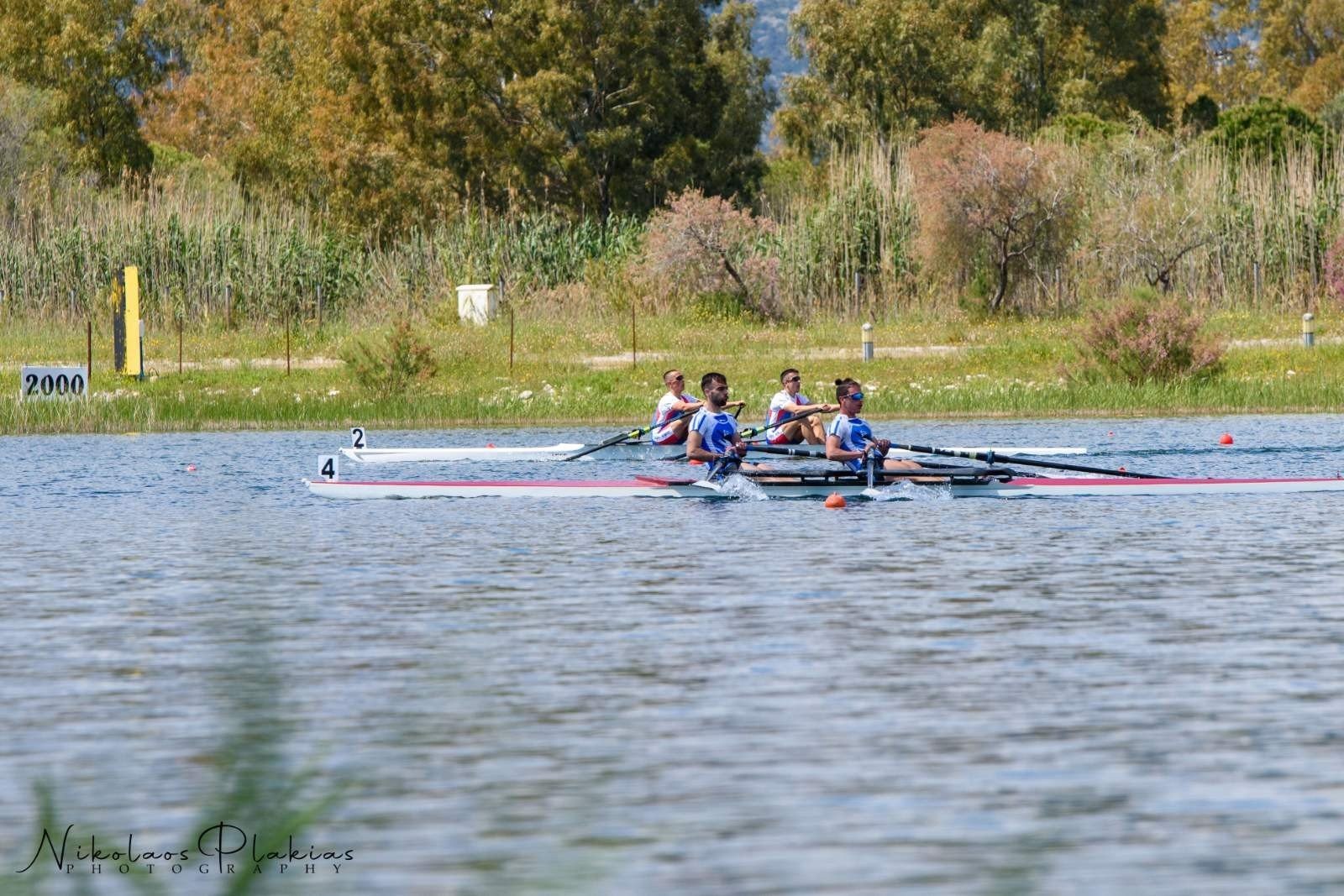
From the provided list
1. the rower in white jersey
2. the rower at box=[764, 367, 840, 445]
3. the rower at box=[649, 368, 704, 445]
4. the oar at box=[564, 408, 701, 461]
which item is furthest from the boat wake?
the rower at box=[649, 368, 704, 445]

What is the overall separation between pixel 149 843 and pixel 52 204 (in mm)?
54889

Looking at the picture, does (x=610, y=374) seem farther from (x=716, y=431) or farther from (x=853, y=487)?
(x=853, y=487)

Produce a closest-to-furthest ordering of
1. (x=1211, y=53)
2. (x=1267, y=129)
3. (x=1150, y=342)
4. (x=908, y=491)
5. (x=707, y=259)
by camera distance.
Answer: (x=908, y=491), (x=1150, y=342), (x=707, y=259), (x=1267, y=129), (x=1211, y=53)

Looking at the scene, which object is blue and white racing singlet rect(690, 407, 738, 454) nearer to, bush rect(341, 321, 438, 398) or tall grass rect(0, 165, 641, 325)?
bush rect(341, 321, 438, 398)

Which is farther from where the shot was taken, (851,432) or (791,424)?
(791,424)


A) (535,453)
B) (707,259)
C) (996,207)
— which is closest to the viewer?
(535,453)

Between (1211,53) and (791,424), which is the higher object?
(1211,53)

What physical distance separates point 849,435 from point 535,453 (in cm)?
599

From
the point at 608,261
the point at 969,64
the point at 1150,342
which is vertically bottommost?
the point at 1150,342

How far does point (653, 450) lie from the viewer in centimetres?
2758

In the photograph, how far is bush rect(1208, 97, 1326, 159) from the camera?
210 feet

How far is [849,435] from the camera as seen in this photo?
73.4ft

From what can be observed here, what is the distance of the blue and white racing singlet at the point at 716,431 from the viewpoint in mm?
23000

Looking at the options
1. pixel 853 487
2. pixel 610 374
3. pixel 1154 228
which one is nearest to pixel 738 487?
pixel 853 487
